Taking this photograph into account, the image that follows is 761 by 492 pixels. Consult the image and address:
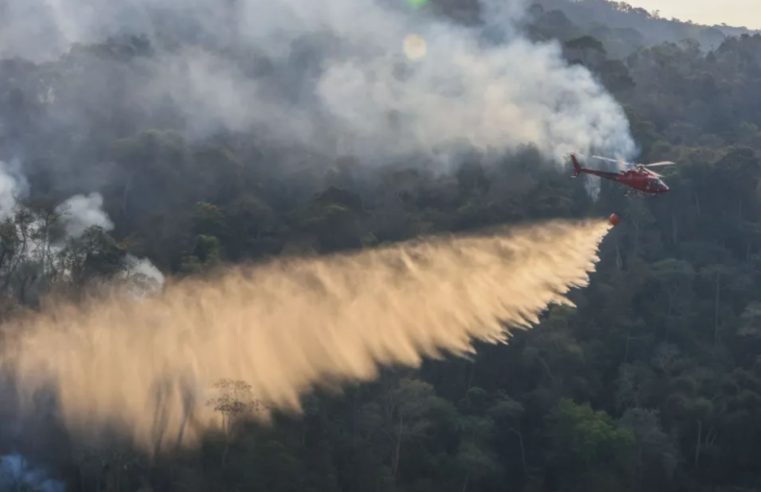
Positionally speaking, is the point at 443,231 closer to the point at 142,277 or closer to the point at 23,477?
Answer: the point at 142,277

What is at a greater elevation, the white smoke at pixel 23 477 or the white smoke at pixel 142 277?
the white smoke at pixel 142 277

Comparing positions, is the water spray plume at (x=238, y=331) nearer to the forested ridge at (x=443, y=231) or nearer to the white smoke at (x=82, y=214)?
the forested ridge at (x=443, y=231)

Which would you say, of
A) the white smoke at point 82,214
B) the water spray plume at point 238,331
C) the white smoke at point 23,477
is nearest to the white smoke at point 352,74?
the white smoke at point 82,214

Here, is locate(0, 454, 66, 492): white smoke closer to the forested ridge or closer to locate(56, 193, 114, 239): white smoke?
the forested ridge

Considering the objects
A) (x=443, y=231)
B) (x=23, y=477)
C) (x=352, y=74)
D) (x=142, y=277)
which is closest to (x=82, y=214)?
Result: (x=142, y=277)

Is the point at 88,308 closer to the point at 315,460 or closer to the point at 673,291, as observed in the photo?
the point at 315,460

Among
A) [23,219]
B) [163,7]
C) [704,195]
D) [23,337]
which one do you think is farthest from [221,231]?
[163,7]
